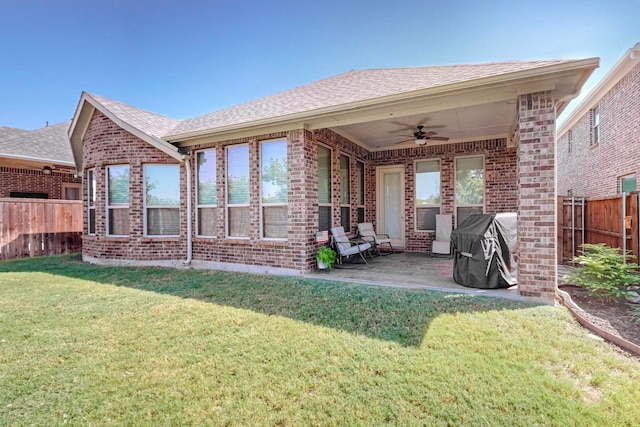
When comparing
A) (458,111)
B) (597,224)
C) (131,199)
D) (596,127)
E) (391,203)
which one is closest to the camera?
(458,111)

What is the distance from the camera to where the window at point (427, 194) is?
8.67 meters

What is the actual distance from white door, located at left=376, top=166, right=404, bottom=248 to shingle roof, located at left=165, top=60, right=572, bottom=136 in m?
3.01

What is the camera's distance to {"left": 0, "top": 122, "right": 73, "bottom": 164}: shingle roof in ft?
33.7

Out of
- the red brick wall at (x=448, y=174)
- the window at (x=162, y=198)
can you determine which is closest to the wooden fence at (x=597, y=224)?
the red brick wall at (x=448, y=174)

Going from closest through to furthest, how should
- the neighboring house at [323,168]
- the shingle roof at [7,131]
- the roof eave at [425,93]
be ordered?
the roof eave at [425,93], the neighboring house at [323,168], the shingle roof at [7,131]

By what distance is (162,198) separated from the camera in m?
7.48

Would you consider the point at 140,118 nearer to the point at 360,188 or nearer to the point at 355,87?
the point at 355,87

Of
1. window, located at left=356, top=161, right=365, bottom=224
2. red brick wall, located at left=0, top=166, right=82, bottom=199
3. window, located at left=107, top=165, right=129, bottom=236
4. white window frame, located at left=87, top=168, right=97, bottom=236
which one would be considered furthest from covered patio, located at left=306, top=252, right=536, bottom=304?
red brick wall, located at left=0, top=166, right=82, bottom=199

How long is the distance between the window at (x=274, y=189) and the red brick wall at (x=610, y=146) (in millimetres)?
9246

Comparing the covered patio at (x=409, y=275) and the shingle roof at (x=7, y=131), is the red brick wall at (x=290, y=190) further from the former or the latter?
the shingle roof at (x=7, y=131)

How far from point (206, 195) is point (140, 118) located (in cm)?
316

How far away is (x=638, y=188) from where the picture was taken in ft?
25.8

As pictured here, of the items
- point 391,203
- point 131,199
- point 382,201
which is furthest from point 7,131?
point 391,203

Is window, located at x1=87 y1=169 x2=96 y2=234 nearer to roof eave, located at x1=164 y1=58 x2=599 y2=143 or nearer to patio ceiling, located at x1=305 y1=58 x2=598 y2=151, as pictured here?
roof eave, located at x1=164 y1=58 x2=599 y2=143
